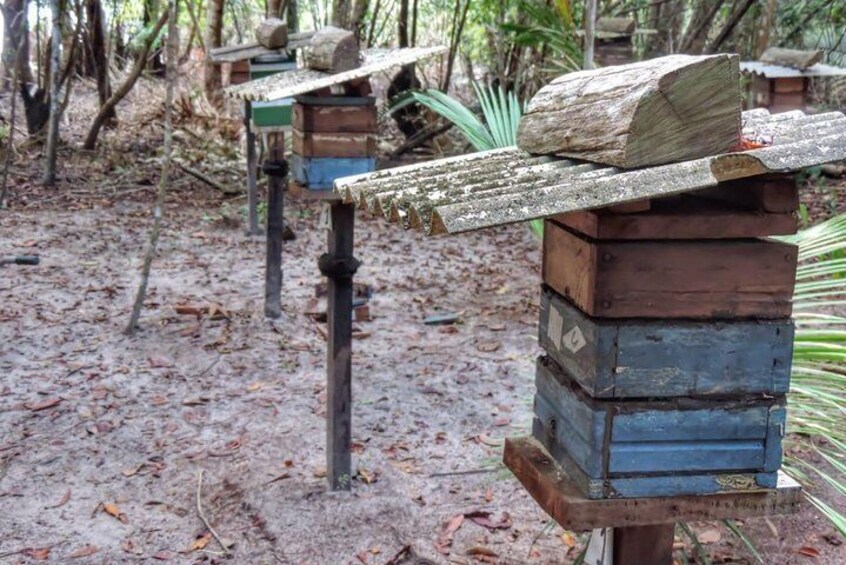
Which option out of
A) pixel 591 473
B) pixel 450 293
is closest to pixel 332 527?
pixel 591 473

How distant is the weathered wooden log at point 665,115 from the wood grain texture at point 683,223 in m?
0.14

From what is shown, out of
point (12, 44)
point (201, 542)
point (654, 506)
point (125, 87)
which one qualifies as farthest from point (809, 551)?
point (12, 44)

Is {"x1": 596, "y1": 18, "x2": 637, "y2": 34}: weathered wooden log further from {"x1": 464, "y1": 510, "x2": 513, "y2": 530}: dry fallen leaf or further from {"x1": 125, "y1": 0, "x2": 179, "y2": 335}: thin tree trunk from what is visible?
{"x1": 464, "y1": 510, "x2": 513, "y2": 530}: dry fallen leaf

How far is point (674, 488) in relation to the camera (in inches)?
80.7

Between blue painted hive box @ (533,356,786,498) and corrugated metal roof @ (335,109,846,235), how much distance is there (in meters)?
0.51

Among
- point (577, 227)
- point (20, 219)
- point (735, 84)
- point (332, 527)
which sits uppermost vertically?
point (735, 84)

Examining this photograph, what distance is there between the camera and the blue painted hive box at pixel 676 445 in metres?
2.00

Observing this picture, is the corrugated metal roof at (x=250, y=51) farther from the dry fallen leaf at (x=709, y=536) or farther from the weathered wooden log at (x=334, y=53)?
the dry fallen leaf at (x=709, y=536)

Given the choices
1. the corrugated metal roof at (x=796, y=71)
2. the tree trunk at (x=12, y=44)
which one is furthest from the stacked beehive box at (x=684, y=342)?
the tree trunk at (x=12, y=44)

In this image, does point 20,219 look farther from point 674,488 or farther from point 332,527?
point 674,488

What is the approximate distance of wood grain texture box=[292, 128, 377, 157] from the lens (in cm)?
521

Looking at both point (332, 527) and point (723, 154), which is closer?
point (723, 154)

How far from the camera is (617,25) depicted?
8.45 m

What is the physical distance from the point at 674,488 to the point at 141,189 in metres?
9.11
